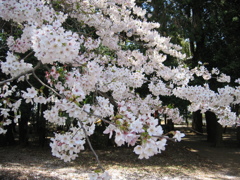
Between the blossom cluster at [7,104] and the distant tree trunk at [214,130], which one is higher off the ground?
the blossom cluster at [7,104]

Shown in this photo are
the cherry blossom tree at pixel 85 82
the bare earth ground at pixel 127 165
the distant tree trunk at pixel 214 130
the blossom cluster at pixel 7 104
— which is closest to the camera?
the cherry blossom tree at pixel 85 82

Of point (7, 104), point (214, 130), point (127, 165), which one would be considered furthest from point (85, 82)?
point (214, 130)

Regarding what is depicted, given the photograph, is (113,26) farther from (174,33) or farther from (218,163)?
(218,163)

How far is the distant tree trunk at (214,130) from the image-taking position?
428 inches

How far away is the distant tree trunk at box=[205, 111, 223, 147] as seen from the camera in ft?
35.6

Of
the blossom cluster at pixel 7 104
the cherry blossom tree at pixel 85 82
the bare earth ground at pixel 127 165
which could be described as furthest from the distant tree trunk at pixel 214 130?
the blossom cluster at pixel 7 104

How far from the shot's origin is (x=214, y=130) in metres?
11.6

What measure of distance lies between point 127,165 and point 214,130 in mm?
6002

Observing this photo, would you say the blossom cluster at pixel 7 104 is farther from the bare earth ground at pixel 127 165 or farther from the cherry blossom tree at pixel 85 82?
the bare earth ground at pixel 127 165

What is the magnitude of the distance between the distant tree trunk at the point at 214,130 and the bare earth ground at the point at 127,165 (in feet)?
1.85

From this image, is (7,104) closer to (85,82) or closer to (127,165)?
(85,82)

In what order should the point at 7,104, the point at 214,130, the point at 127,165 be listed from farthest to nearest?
the point at 214,130 < the point at 127,165 < the point at 7,104

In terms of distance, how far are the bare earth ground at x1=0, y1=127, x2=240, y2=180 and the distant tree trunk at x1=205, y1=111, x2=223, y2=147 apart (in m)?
0.56

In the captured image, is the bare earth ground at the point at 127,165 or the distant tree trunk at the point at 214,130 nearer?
the bare earth ground at the point at 127,165
